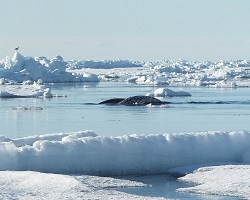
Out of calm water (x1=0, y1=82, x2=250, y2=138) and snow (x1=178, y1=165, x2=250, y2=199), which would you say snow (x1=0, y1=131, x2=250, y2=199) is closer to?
snow (x1=178, y1=165, x2=250, y2=199)

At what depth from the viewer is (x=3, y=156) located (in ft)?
32.7

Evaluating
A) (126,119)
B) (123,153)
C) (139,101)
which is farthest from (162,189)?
(139,101)

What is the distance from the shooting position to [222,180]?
9.16 m

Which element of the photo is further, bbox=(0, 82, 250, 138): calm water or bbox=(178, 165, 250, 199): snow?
bbox=(0, 82, 250, 138): calm water

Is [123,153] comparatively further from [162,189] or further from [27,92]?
[27,92]

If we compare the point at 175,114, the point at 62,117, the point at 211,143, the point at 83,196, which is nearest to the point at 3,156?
the point at 83,196

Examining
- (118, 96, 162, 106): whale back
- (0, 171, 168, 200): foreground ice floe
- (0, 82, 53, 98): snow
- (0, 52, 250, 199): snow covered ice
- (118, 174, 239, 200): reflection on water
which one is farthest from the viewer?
(0, 82, 53, 98): snow

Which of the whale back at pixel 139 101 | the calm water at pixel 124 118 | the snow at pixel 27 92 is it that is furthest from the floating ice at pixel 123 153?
the snow at pixel 27 92

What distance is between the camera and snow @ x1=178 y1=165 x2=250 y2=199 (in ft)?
28.4

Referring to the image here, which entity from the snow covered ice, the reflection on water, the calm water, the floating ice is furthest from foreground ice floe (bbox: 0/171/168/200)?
the calm water

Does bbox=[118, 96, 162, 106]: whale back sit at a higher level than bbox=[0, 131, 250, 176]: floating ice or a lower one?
lower

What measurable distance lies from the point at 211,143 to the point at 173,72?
190 feet

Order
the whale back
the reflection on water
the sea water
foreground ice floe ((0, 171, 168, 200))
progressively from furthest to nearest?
the whale back
the sea water
the reflection on water
foreground ice floe ((0, 171, 168, 200))

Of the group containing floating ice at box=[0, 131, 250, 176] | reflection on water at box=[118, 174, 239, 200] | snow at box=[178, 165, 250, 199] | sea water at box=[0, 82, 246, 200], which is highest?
floating ice at box=[0, 131, 250, 176]
